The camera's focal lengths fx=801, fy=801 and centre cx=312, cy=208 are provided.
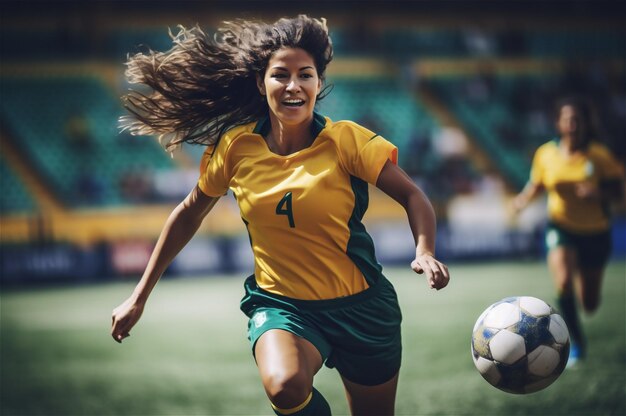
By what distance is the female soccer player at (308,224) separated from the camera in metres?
3.59

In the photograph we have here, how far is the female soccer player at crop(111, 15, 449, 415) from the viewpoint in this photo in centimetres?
359

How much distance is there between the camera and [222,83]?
13.7 ft

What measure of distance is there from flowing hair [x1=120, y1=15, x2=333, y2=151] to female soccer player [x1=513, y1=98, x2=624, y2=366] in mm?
4046

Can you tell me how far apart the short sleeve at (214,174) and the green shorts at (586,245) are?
175 inches

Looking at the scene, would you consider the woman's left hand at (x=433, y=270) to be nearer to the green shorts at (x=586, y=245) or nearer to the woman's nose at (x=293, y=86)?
the woman's nose at (x=293, y=86)

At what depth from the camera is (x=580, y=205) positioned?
→ 7543mm

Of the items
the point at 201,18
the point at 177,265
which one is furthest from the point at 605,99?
the point at 177,265

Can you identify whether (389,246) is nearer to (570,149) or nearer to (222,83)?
(570,149)

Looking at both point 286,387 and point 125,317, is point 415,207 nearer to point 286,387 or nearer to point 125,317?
point 286,387

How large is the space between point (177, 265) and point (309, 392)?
13237mm

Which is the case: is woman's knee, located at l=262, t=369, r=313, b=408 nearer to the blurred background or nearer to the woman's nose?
the woman's nose

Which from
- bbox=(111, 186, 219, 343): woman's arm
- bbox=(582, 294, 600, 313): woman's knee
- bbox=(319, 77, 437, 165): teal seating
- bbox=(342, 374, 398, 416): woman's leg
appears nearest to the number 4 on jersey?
bbox=(111, 186, 219, 343): woman's arm

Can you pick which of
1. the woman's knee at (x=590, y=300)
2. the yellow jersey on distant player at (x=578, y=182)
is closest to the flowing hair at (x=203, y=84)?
the yellow jersey on distant player at (x=578, y=182)

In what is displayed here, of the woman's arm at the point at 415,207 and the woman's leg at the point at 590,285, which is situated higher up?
the woman's arm at the point at 415,207
